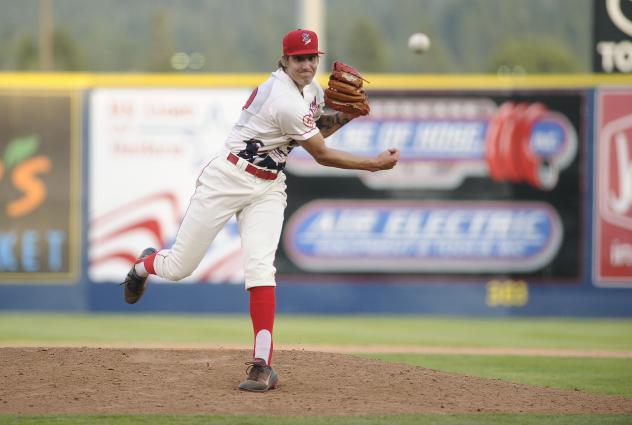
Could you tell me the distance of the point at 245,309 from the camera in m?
13.6

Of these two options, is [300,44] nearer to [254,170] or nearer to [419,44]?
[254,170]

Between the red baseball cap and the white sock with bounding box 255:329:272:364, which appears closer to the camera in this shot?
the red baseball cap

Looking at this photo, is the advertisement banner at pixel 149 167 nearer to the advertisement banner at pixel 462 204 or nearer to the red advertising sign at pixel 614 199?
the advertisement banner at pixel 462 204

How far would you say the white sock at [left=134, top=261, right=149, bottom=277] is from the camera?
688 centimetres

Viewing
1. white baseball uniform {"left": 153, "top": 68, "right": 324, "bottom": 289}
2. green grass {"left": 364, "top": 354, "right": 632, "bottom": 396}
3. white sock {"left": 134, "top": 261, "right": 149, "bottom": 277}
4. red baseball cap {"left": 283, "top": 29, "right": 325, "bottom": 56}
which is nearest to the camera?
red baseball cap {"left": 283, "top": 29, "right": 325, "bottom": 56}

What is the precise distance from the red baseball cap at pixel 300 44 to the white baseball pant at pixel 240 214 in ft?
2.19

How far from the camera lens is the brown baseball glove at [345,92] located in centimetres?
654

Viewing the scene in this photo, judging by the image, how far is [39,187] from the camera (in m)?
13.6

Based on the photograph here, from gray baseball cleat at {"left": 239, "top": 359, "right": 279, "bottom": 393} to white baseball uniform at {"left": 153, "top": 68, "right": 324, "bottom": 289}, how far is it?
0.44 metres

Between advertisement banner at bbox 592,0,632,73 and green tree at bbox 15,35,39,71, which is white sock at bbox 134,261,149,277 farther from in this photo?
green tree at bbox 15,35,39,71

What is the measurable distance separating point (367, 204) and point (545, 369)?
548 cm

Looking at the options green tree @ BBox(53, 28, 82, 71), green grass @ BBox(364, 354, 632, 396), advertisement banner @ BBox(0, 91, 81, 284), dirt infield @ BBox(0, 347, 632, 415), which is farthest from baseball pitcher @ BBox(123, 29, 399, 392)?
green tree @ BBox(53, 28, 82, 71)

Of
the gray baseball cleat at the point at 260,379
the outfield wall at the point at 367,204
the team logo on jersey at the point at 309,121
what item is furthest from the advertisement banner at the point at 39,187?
the team logo on jersey at the point at 309,121

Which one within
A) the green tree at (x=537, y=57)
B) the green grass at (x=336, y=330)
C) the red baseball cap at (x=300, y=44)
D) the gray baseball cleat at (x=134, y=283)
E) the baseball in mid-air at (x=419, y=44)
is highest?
the green tree at (x=537, y=57)
